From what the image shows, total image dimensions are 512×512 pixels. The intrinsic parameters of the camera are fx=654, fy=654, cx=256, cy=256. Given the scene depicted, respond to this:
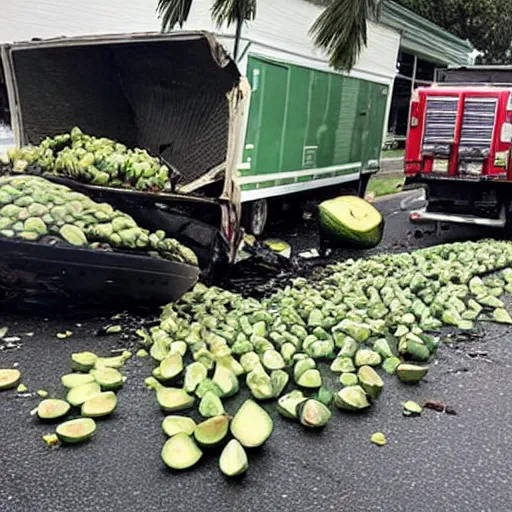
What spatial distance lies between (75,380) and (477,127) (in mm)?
6867

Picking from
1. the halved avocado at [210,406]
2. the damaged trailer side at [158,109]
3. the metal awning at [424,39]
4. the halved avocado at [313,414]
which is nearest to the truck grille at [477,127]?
the damaged trailer side at [158,109]

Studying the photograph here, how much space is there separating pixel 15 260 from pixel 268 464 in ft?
7.79

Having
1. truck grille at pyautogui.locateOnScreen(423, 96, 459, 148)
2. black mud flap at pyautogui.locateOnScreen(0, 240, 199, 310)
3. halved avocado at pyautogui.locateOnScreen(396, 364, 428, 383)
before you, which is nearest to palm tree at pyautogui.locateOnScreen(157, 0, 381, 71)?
truck grille at pyautogui.locateOnScreen(423, 96, 459, 148)

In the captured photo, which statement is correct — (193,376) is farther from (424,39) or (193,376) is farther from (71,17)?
(424,39)

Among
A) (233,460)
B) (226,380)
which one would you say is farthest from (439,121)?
(233,460)

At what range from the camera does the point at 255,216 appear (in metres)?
8.79

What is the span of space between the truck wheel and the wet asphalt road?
464cm

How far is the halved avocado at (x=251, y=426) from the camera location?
10.3 ft

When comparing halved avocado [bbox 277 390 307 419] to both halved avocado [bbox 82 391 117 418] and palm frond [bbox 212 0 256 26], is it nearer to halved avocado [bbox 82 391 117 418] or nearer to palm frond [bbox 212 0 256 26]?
halved avocado [bbox 82 391 117 418]

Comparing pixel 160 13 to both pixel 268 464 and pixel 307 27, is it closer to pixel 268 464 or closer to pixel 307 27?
pixel 307 27

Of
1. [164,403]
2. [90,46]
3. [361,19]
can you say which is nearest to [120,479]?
[164,403]

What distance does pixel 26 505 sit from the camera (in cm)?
269

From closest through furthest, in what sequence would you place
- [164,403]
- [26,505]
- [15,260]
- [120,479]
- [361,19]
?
[26,505] → [120,479] → [164,403] → [15,260] → [361,19]

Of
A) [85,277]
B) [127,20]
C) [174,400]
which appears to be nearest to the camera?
[174,400]
